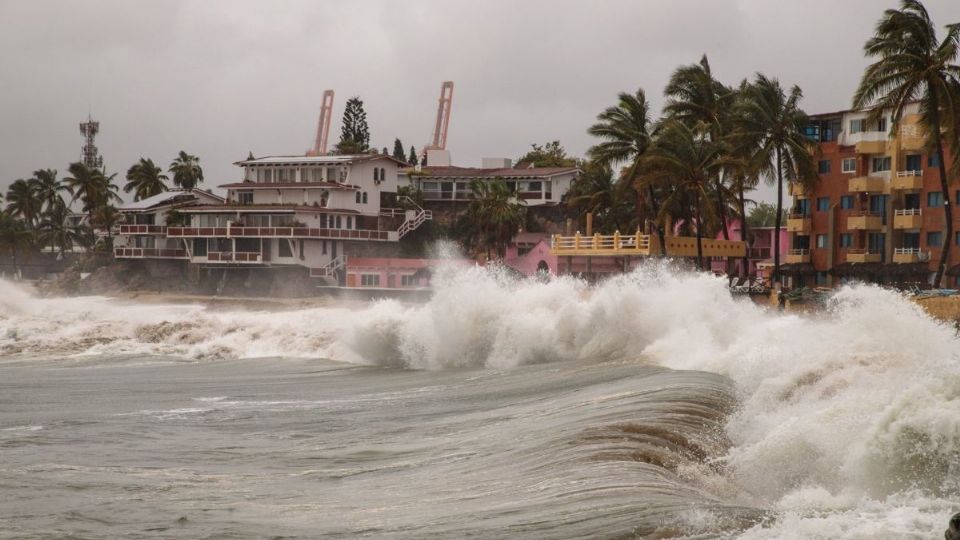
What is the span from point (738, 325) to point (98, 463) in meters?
15.3

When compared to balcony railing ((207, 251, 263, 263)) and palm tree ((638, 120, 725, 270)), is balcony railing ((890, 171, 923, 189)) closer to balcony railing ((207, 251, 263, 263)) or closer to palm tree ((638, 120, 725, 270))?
palm tree ((638, 120, 725, 270))

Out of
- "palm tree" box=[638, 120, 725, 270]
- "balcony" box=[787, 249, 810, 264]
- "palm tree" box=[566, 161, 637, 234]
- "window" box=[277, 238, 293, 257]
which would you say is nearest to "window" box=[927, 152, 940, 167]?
"balcony" box=[787, 249, 810, 264]

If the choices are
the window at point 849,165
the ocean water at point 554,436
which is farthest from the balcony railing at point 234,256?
the ocean water at point 554,436

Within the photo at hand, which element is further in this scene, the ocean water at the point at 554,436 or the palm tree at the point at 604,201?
the palm tree at the point at 604,201

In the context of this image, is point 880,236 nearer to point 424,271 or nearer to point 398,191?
point 424,271

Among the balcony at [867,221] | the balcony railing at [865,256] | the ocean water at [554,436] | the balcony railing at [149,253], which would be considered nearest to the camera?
the ocean water at [554,436]

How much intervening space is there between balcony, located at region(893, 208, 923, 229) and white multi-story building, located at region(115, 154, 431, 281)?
33111 mm

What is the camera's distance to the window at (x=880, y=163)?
56.1 m

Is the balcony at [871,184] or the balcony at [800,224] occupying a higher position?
the balcony at [871,184]

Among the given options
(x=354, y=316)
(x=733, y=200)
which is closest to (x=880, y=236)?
(x=733, y=200)

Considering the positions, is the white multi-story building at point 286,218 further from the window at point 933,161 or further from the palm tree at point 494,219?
the window at point 933,161

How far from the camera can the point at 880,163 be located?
5641cm

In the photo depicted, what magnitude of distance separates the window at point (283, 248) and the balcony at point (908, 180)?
118 feet

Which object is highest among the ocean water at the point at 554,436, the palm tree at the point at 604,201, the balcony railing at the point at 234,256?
the palm tree at the point at 604,201
